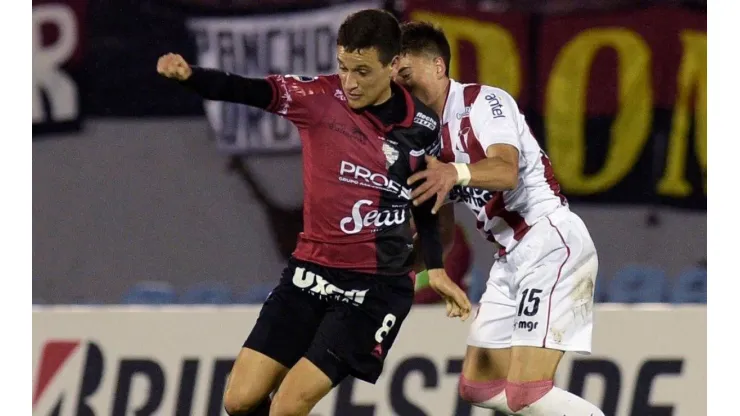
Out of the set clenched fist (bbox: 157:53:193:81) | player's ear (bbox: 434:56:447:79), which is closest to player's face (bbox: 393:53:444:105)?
player's ear (bbox: 434:56:447:79)

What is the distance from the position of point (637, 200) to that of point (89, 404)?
3.82 metres

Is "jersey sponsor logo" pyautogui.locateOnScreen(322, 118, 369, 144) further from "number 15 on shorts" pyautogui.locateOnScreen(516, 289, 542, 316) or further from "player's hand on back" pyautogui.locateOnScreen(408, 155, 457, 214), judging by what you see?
"number 15 on shorts" pyautogui.locateOnScreen(516, 289, 542, 316)

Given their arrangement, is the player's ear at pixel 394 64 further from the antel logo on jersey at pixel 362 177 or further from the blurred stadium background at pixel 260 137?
the blurred stadium background at pixel 260 137

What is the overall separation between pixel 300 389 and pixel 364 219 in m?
0.68

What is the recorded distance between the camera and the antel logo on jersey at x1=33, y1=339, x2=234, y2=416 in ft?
20.1

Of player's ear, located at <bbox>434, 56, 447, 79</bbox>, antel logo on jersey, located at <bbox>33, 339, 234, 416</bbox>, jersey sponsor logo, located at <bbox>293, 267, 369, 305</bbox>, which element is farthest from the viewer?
antel logo on jersey, located at <bbox>33, 339, 234, 416</bbox>

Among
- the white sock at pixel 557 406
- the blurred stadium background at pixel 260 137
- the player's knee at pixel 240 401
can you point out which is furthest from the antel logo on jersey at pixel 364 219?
the blurred stadium background at pixel 260 137

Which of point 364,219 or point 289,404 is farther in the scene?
point 364,219

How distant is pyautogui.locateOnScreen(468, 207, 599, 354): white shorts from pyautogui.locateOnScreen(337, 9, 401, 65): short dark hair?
41.9 inches

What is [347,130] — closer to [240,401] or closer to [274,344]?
[274,344]

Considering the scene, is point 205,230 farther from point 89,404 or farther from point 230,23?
point 89,404

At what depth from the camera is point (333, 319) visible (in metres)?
4.54

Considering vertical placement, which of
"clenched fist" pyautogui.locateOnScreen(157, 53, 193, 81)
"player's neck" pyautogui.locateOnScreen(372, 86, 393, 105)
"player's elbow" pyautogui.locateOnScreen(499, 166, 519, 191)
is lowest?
"player's elbow" pyautogui.locateOnScreen(499, 166, 519, 191)

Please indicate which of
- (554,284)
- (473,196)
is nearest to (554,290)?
(554,284)
